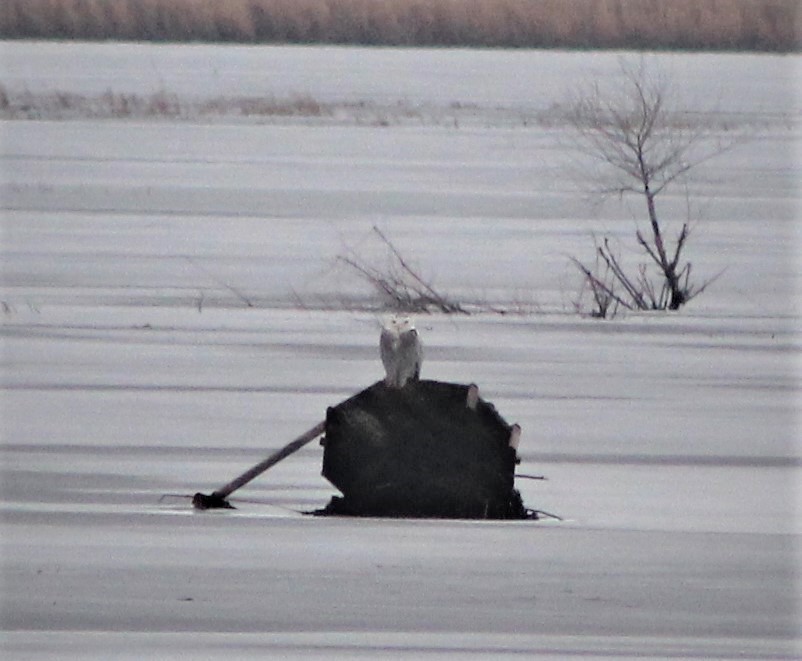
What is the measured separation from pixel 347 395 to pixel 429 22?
30415 millimetres

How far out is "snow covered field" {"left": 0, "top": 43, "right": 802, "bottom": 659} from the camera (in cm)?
499

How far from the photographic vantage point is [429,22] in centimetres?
3853

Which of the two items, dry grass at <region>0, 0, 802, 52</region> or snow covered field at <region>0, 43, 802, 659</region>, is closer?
snow covered field at <region>0, 43, 802, 659</region>

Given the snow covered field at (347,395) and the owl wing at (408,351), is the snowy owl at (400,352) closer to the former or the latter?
the owl wing at (408,351)

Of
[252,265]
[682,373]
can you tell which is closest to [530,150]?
[252,265]

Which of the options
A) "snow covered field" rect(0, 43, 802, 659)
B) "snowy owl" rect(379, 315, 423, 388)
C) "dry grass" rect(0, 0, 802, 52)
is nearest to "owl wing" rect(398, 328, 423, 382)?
"snowy owl" rect(379, 315, 423, 388)

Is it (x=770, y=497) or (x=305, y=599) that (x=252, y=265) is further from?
(x=305, y=599)

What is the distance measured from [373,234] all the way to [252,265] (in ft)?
7.24

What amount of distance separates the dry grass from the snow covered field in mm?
11931

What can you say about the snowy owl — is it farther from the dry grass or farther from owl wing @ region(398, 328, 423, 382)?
the dry grass

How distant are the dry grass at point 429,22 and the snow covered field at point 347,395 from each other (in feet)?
39.1

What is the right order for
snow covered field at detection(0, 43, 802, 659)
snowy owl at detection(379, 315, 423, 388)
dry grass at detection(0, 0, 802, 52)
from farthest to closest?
dry grass at detection(0, 0, 802, 52) → snowy owl at detection(379, 315, 423, 388) → snow covered field at detection(0, 43, 802, 659)

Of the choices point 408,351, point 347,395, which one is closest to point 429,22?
point 347,395

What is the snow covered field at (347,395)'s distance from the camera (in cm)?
499
